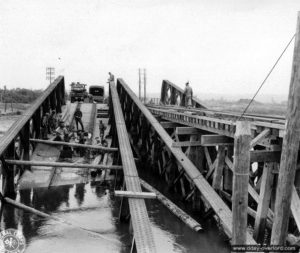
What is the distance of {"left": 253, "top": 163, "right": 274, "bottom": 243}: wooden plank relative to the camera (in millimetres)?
6465

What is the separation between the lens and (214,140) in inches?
315

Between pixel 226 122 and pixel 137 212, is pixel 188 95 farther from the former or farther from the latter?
pixel 137 212

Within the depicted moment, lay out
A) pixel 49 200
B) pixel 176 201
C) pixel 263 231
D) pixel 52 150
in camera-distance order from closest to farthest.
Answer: pixel 263 231
pixel 49 200
pixel 176 201
pixel 52 150

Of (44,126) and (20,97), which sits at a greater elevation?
(20,97)

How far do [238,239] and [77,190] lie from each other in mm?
5487

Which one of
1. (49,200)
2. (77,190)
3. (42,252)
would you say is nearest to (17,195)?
(49,200)

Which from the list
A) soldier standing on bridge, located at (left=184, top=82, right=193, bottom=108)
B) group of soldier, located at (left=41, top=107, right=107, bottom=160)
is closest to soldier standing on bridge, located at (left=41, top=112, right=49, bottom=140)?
group of soldier, located at (left=41, top=107, right=107, bottom=160)

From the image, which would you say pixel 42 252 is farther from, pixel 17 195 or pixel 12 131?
pixel 12 131

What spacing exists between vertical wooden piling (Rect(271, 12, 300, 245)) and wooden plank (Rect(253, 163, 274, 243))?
114 cm

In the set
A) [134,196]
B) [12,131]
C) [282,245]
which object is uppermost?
[12,131]

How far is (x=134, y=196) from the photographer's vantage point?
6.07 meters

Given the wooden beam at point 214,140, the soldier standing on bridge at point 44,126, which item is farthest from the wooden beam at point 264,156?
the soldier standing on bridge at point 44,126

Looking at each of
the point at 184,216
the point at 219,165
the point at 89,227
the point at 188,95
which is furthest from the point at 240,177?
the point at 188,95

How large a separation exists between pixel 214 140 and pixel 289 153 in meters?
2.88
